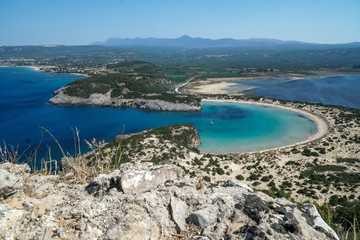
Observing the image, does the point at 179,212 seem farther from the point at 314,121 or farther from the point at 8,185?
the point at 314,121

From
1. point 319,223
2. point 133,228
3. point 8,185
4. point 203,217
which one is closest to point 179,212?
point 203,217

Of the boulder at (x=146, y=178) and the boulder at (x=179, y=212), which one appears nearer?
the boulder at (x=179, y=212)

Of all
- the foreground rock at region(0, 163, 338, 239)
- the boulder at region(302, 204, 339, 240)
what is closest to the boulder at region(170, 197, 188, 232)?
the foreground rock at region(0, 163, 338, 239)

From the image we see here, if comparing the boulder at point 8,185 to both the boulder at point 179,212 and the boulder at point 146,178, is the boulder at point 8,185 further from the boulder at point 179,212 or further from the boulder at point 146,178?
the boulder at point 179,212

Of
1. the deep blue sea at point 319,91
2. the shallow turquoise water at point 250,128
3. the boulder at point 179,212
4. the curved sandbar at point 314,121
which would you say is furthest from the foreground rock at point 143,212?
the deep blue sea at point 319,91

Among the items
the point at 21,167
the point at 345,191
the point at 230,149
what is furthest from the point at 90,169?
the point at 230,149

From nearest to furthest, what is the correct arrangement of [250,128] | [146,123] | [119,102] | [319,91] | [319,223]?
[319,223] → [250,128] → [146,123] → [119,102] → [319,91]

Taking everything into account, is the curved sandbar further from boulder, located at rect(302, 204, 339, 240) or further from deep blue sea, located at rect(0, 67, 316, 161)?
boulder, located at rect(302, 204, 339, 240)
